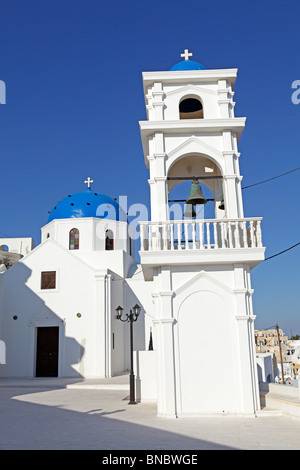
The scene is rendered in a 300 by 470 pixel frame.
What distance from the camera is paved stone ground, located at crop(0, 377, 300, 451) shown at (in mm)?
6609

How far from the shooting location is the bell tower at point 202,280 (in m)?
8.75

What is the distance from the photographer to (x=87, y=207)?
2417 cm

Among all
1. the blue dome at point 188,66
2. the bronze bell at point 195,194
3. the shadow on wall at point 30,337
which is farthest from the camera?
the shadow on wall at point 30,337

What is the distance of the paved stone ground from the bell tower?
626 millimetres

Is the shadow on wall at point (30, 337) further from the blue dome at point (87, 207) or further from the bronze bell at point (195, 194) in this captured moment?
the bronze bell at point (195, 194)

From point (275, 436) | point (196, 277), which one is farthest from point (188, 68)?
point (275, 436)

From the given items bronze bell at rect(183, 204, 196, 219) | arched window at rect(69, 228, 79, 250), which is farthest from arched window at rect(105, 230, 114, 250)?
bronze bell at rect(183, 204, 196, 219)

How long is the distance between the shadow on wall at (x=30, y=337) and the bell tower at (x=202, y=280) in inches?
432

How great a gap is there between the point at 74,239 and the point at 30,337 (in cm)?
612

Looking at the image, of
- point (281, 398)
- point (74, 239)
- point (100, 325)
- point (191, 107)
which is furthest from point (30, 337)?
point (281, 398)

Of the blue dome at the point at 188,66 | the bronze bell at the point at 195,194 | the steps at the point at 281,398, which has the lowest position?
the steps at the point at 281,398

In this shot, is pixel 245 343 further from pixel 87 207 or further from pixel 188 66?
pixel 87 207

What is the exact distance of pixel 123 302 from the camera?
22.5 meters

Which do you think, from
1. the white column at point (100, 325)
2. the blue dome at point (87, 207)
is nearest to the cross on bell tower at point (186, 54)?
the white column at point (100, 325)
